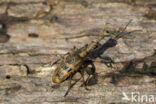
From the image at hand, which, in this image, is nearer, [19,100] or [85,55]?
[19,100]

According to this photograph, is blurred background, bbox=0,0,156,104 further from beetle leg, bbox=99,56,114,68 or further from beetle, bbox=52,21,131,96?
beetle, bbox=52,21,131,96

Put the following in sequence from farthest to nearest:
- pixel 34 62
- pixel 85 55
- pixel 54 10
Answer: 1. pixel 54 10
2. pixel 85 55
3. pixel 34 62

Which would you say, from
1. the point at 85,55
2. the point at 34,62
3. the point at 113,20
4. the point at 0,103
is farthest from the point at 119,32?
the point at 0,103

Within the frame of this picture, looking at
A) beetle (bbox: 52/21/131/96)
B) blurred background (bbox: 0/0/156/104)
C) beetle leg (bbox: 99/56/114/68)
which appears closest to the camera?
blurred background (bbox: 0/0/156/104)

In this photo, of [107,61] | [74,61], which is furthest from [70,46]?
[107,61]

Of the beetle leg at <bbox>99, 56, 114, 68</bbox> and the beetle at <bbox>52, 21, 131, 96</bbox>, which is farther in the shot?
the beetle leg at <bbox>99, 56, 114, 68</bbox>

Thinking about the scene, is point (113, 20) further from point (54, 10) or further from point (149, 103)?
point (149, 103)

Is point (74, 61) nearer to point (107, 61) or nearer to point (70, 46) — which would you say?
point (70, 46)

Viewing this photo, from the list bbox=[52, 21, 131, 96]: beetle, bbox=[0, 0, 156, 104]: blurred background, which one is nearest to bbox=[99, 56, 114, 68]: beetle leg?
bbox=[0, 0, 156, 104]: blurred background
